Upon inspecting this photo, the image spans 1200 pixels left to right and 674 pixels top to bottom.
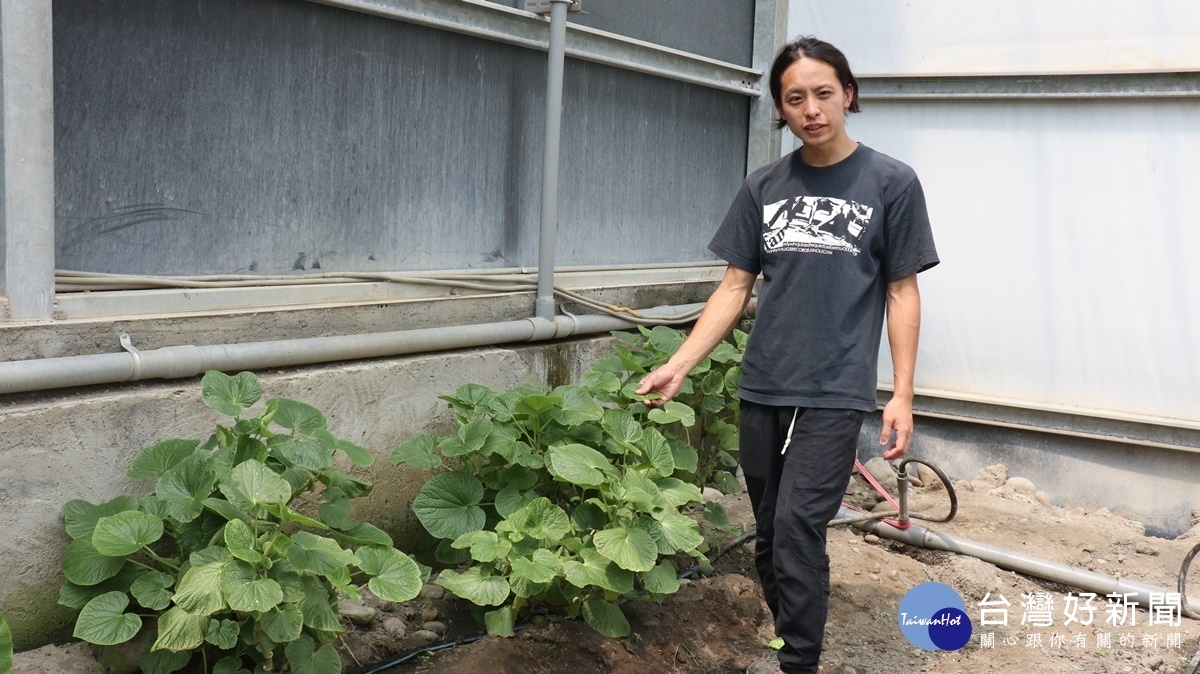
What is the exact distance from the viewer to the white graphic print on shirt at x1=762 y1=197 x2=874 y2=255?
3.04m

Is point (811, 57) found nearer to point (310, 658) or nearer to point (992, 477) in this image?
point (310, 658)

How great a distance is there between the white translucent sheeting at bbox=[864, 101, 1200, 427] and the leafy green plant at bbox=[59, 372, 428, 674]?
11.3 feet

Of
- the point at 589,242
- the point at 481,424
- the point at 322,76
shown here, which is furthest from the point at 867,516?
the point at 322,76

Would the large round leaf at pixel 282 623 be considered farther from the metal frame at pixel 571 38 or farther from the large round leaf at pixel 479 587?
the metal frame at pixel 571 38

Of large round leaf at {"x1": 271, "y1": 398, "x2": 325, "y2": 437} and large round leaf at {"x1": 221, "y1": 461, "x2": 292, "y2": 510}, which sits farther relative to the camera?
large round leaf at {"x1": 271, "y1": 398, "x2": 325, "y2": 437}

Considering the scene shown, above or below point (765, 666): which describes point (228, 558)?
above

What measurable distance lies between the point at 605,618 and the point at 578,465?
50 cm

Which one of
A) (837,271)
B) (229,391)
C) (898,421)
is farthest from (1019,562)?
(229,391)

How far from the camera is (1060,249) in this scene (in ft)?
16.7

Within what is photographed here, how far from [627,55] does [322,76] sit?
1.65 metres

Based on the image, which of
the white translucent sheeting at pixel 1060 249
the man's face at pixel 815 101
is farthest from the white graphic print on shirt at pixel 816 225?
the white translucent sheeting at pixel 1060 249

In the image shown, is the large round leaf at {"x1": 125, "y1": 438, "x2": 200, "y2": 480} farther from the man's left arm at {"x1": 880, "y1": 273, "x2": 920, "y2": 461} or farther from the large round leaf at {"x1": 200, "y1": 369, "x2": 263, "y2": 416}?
the man's left arm at {"x1": 880, "y1": 273, "x2": 920, "y2": 461}

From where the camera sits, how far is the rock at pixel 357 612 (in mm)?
3275

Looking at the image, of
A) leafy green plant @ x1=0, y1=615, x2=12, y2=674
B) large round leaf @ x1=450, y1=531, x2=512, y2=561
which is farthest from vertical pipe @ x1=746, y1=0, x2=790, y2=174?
leafy green plant @ x1=0, y1=615, x2=12, y2=674
